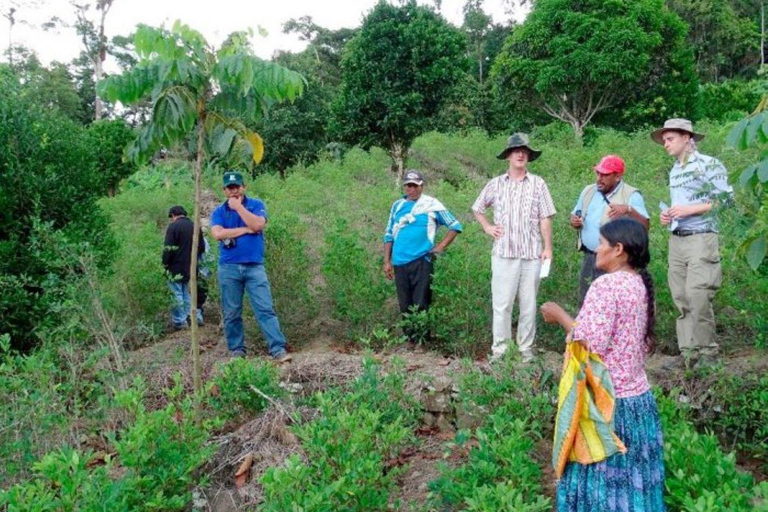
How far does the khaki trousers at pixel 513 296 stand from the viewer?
4.72 metres

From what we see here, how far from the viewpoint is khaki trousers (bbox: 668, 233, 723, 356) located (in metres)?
4.40

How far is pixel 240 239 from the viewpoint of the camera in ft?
17.8

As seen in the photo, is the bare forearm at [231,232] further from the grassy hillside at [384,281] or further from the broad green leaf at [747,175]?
the broad green leaf at [747,175]

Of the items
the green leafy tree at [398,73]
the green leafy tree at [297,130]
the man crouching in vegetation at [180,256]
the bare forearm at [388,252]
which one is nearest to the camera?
the bare forearm at [388,252]

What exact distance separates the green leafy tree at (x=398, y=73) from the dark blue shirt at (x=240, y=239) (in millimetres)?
8002

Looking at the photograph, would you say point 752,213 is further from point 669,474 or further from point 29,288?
point 29,288

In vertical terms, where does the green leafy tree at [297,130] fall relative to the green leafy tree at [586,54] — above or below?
below

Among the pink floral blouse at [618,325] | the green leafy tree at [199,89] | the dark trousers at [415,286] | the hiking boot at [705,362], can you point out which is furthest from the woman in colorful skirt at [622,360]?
the dark trousers at [415,286]

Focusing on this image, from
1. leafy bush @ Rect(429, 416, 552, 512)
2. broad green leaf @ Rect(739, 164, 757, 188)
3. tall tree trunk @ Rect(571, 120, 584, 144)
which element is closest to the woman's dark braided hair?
broad green leaf @ Rect(739, 164, 757, 188)

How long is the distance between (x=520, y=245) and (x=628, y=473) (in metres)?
2.12

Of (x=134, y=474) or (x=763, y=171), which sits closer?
(x=763, y=171)

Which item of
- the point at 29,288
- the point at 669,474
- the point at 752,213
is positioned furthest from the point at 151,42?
the point at 669,474

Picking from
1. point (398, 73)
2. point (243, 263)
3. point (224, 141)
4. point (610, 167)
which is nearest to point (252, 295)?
point (243, 263)

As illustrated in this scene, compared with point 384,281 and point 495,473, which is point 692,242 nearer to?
point 495,473
